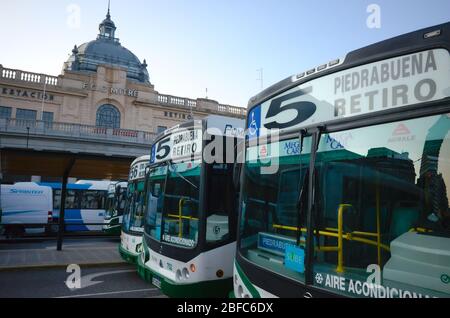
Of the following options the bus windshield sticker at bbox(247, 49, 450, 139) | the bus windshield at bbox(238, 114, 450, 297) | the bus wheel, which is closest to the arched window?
the bus wheel

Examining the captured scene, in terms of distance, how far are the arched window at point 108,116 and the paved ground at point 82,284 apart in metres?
35.8

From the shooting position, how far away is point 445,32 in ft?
7.72

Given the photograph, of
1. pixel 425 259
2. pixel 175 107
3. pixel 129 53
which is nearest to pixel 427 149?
pixel 425 259

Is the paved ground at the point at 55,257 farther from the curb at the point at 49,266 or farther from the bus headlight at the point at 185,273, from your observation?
the bus headlight at the point at 185,273

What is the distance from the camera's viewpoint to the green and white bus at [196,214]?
527 cm

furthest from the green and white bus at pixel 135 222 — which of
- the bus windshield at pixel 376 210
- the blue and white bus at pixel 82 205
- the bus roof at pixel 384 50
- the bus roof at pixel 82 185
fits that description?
the bus roof at pixel 82 185

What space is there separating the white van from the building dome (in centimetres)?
4038

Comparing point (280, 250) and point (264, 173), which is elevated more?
point (264, 173)

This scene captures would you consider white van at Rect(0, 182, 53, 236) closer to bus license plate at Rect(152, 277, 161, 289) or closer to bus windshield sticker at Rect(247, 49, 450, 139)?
bus license plate at Rect(152, 277, 161, 289)

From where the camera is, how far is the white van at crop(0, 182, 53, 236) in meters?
18.7

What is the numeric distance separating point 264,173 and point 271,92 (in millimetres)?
884

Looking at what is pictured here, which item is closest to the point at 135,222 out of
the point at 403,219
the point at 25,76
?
the point at 403,219
